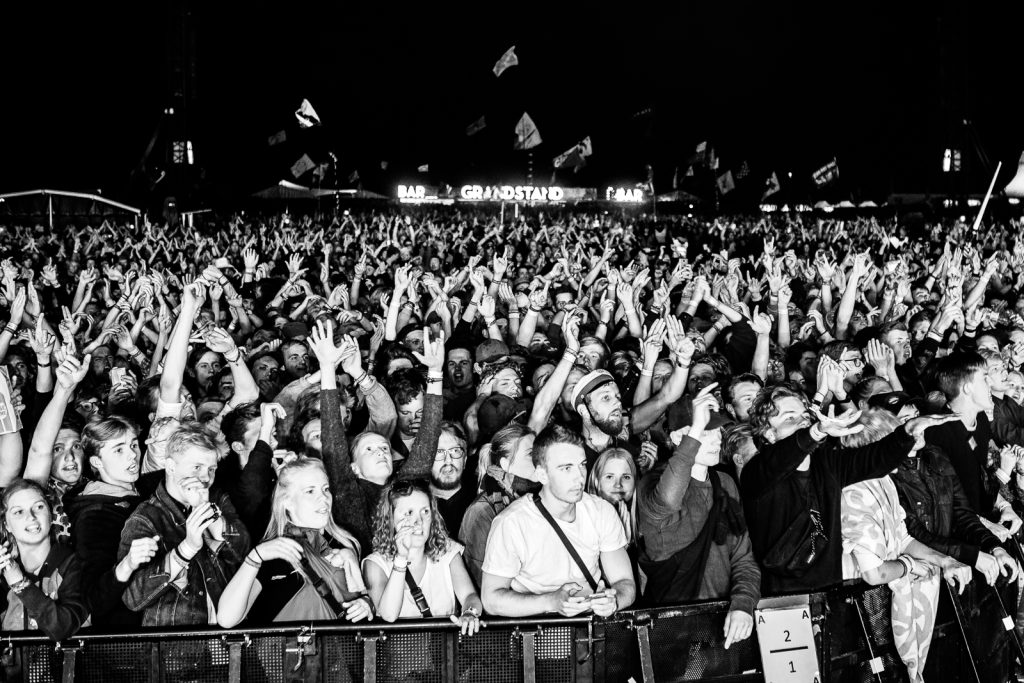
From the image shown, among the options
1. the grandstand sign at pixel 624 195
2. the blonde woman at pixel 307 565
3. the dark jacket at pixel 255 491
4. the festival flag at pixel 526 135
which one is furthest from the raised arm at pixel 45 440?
the grandstand sign at pixel 624 195

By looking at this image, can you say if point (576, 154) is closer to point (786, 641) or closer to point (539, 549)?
point (539, 549)

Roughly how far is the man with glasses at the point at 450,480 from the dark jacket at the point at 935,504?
222 centimetres

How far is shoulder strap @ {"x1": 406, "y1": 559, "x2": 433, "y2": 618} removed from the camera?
387cm

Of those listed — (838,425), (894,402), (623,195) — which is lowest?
(838,425)

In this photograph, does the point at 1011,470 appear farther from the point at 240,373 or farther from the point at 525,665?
Result: the point at 240,373

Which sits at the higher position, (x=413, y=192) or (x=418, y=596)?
(x=413, y=192)

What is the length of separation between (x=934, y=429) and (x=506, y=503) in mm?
2349

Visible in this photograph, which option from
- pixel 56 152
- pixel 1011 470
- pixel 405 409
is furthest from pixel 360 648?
pixel 56 152

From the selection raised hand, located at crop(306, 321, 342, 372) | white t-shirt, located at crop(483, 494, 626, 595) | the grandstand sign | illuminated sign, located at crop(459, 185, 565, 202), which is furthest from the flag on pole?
the grandstand sign

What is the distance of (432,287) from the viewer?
32.2 ft

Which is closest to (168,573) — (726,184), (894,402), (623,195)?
(894,402)

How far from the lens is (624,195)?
6344cm

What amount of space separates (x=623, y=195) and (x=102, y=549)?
200 feet

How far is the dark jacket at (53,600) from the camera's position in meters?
3.44
